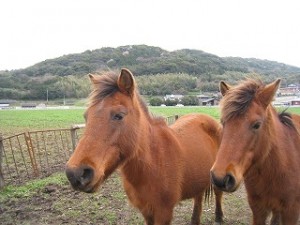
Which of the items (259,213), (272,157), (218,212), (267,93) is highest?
(267,93)

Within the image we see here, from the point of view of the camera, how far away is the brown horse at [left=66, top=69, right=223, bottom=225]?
3031mm

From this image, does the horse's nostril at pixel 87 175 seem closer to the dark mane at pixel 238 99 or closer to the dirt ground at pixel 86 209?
the dark mane at pixel 238 99

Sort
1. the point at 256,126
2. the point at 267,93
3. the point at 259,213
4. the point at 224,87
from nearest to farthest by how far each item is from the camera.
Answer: the point at 256,126 < the point at 267,93 < the point at 224,87 < the point at 259,213

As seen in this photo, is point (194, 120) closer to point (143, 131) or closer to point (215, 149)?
point (215, 149)

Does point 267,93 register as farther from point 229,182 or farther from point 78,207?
point 78,207

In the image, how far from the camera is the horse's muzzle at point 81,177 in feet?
9.16

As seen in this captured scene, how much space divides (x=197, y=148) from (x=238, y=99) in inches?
79.9

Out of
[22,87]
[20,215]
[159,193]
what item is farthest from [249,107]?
[22,87]

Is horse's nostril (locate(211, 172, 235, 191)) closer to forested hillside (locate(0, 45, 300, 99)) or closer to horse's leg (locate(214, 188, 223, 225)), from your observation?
horse's leg (locate(214, 188, 223, 225))

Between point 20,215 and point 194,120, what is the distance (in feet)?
12.6

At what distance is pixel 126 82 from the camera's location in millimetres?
3623

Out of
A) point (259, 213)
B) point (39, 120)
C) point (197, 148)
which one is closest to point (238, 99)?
point (259, 213)

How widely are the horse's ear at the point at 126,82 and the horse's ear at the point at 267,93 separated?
1428 mm

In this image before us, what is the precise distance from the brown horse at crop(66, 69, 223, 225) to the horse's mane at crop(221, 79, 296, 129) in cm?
102
